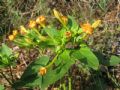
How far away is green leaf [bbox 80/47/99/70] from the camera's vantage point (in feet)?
4.62

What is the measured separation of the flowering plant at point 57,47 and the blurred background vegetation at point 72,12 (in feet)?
3.82

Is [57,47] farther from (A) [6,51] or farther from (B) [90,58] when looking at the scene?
(A) [6,51]

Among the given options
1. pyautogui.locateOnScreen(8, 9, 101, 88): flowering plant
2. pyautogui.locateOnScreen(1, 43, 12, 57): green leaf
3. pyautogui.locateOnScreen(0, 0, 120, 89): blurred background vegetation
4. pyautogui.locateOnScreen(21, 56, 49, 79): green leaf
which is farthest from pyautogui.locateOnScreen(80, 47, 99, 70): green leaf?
pyautogui.locateOnScreen(0, 0, 120, 89): blurred background vegetation

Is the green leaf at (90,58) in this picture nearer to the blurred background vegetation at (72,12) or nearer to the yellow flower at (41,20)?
the yellow flower at (41,20)

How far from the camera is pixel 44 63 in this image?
5.24 ft

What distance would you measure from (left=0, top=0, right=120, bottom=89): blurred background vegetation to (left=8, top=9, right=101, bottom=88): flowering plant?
116cm

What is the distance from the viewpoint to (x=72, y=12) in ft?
10.0

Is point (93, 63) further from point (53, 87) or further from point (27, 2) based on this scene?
point (27, 2)

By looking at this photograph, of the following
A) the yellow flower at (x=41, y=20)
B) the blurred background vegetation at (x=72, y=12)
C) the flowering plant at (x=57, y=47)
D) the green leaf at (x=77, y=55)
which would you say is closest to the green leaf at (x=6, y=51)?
the flowering plant at (x=57, y=47)

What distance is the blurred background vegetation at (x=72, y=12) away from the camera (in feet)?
9.22

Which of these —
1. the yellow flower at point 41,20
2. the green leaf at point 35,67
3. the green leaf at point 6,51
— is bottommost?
the green leaf at point 35,67

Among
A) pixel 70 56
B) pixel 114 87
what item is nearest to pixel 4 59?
pixel 70 56

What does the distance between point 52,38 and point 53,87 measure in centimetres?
84

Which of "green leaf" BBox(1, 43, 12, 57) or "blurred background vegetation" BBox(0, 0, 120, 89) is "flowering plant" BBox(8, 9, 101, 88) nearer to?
"green leaf" BBox(1, 43, 12, 57)
